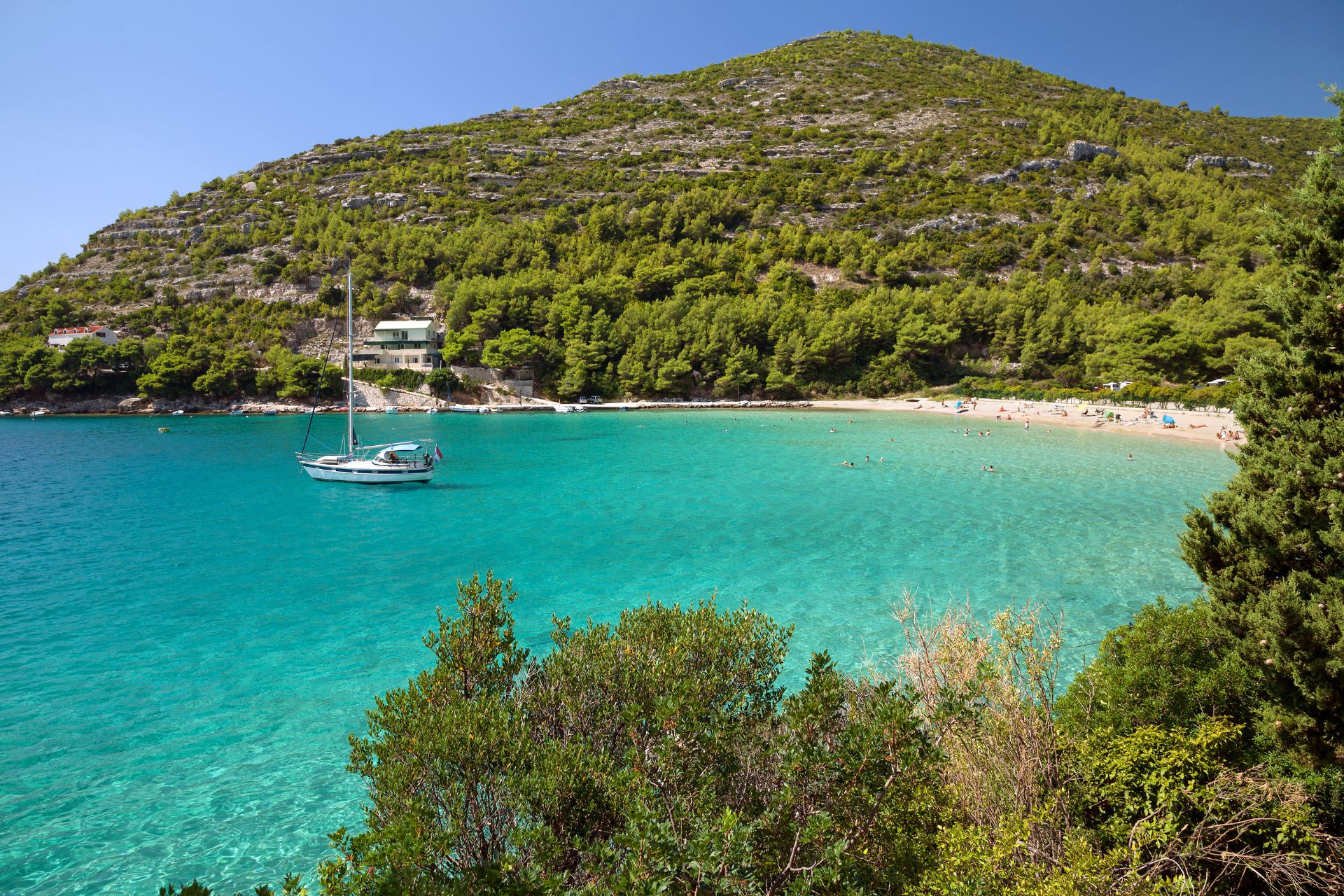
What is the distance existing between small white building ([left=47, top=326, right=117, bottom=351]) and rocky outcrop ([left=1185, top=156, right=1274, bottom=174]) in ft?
582

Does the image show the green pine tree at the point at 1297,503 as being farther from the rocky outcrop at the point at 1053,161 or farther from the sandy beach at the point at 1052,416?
the rocky outcrop at the point at 1053,161

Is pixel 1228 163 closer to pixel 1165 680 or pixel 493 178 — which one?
pixel 493 178

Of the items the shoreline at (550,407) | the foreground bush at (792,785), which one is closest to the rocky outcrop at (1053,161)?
the shoreline at (550,407)

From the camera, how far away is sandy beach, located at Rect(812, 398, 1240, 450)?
44281 millimetres

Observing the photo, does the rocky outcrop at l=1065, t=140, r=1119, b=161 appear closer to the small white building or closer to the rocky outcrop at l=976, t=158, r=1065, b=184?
the rocky outcrop at l=976, t=158, r=1065, b=184

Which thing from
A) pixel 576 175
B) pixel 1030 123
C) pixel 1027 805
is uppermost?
pixel 1030 123

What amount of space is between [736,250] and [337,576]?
92369mm

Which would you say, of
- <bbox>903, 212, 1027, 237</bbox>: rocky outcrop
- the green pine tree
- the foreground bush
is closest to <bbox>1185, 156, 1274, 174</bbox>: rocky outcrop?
<bbox>903, 212, 1027, 237</bbox>: rocky outcrop

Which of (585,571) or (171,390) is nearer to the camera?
(585,571)

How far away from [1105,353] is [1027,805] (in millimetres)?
76453

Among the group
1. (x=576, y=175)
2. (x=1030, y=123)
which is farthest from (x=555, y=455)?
(x=1030, y=123)

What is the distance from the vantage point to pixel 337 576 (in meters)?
16.6

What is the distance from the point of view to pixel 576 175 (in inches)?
4788

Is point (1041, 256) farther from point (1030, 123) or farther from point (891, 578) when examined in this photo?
point (891, 578)
